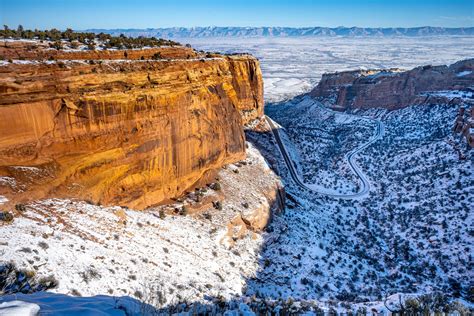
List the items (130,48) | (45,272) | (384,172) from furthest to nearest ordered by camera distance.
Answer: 1. (384,172)
2. (130,48)
3. (45,272)

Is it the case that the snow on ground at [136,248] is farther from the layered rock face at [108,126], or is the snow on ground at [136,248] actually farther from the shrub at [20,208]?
the layered rock face at [108,126]

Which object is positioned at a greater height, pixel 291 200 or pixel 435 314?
pixel 435 314

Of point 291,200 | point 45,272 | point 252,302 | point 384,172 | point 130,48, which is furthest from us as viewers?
point 384,172

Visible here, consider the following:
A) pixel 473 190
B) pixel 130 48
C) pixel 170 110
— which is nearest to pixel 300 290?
pixel 170 110

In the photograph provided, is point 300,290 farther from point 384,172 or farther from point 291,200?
point 384,172

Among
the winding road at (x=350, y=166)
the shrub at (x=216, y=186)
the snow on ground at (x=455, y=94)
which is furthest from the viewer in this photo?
the snow on ground at (x=455, y=94)

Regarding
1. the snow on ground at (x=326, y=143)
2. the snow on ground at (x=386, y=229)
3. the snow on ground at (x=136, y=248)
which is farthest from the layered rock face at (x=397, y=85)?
the snow on ground at (x=136, y=248)

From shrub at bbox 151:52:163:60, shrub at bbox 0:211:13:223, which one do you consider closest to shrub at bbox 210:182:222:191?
shrub at bbox 151:52:163:60
